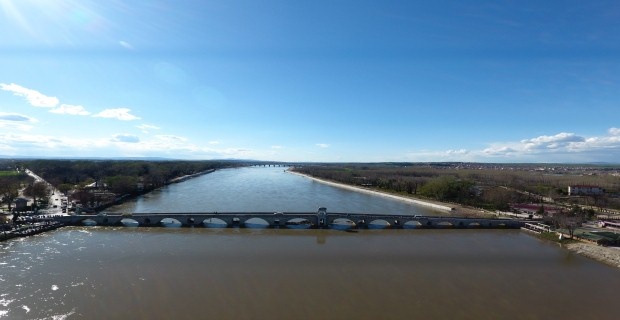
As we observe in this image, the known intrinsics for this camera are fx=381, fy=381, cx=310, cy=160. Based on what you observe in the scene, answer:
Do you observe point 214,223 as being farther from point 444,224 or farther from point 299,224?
point 444,224

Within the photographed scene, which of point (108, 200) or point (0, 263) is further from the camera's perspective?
point (108, 200)

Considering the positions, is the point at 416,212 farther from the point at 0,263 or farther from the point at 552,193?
the point at 0,263

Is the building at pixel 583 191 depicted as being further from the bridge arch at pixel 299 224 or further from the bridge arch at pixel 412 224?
the bridge arch at pixel 299 224

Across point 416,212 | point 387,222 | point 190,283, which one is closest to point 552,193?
point 416,212

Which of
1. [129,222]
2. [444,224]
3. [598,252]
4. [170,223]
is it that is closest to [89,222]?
[129,222]

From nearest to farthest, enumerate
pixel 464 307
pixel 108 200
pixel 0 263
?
pixel 464 307 < pixel 0 263 < pixel 108 200

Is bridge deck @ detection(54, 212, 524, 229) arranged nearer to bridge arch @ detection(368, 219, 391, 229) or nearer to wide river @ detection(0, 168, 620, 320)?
bridge arch @ detection(368, 219, 391, 229)

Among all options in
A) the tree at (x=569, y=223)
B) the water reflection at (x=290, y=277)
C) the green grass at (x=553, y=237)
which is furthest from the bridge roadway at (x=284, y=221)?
the green grass at (x=553, y=237)

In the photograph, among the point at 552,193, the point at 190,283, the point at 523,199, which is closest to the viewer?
the point at 190,283
